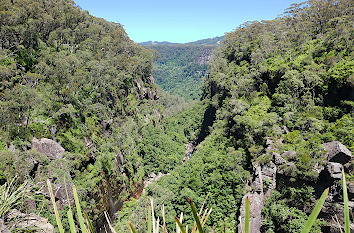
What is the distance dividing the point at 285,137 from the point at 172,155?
2983 cm

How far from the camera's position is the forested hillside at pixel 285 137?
18.8m

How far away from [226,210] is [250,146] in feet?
26.9

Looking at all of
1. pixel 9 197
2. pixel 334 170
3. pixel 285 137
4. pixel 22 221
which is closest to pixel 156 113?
pixel 285 137

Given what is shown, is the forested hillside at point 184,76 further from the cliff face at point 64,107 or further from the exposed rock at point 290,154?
the exposed rock at point 290,154

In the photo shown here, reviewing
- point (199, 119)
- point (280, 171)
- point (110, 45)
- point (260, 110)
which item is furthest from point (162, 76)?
point (280, 171)

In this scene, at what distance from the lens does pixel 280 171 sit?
20.8 metres

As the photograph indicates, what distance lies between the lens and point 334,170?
57.3 feet

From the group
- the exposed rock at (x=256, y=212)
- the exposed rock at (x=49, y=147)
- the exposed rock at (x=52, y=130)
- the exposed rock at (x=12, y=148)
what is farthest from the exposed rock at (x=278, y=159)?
the exposed rock at (x=52, y=130)

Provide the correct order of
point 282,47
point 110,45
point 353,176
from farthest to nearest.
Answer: point 110,45, point 282,47, point 353,176

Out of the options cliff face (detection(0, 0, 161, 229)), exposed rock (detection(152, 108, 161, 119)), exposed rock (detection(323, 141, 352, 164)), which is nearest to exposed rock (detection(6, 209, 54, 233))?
cliff face (detection(0, 0, 161, 229))

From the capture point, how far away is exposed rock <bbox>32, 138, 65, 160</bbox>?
23844 millimetres

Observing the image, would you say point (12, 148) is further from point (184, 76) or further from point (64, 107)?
point (184, 76)

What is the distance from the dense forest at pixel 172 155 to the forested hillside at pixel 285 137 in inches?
5.0

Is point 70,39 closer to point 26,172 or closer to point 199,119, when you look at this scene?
point 26,172
